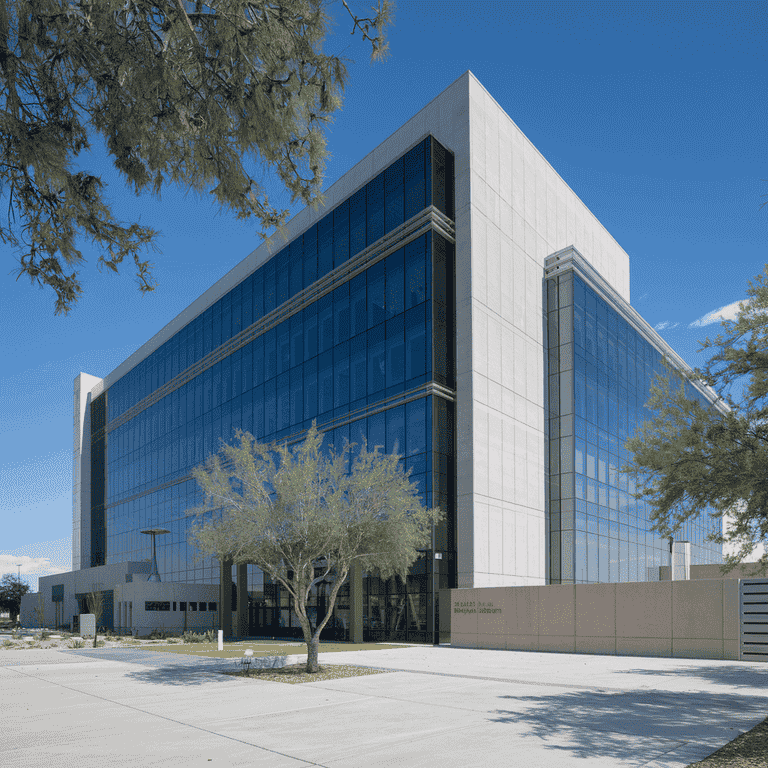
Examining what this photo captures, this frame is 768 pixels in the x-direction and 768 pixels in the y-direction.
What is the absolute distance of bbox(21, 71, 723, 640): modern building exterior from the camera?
36.6 metres

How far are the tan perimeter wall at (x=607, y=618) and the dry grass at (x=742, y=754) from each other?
14750 mm

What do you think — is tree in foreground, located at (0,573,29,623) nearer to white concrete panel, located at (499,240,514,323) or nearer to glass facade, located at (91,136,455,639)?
glass facade, located at (91,136,455,639)

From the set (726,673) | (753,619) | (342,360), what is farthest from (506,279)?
(726,673)

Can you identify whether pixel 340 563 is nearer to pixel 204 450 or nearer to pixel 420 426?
pixel 420 426

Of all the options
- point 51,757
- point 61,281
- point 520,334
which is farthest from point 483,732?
point 520,334

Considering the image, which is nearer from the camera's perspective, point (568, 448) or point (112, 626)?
point (568, 448)

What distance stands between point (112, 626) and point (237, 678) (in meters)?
41.9

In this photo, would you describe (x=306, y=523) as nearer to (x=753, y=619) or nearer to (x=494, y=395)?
(x=753, y=619)

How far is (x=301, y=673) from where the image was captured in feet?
66.4

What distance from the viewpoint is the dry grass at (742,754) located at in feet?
30.3

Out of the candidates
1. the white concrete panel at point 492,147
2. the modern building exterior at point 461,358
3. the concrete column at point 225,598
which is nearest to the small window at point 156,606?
the concrete column at point 225,598

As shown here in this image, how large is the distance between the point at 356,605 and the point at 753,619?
2007cm

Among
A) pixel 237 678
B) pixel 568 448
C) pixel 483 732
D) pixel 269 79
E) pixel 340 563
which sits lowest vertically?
pixel 237 678

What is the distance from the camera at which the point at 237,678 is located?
1930 centimetres
